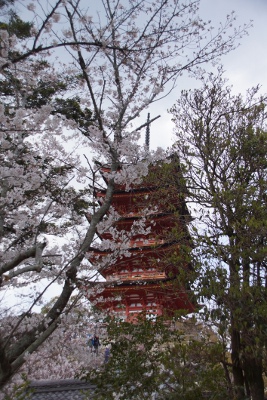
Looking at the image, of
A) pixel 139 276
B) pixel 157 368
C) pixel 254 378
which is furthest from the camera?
pixel 139 276

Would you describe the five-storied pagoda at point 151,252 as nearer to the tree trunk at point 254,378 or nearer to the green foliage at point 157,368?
the green foliage at point 157,368

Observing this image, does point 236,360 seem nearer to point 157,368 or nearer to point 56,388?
point 157,368

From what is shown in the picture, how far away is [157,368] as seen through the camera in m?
4.85

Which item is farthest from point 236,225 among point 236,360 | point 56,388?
point 56,388

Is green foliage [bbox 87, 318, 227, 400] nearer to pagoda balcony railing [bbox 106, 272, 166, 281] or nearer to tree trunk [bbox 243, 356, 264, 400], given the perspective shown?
tree trunk [bbox 243, 356, 264, 400]

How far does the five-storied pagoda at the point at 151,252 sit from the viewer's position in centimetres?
597

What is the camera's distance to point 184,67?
456 centimetres

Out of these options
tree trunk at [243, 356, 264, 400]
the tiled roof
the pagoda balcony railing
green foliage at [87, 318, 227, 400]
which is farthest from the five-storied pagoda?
the tiled roof

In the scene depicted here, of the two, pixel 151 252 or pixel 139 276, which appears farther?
pixel 139 276

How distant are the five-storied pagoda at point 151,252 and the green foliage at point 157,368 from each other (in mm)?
587

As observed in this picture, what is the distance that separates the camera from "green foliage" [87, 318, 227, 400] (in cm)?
454

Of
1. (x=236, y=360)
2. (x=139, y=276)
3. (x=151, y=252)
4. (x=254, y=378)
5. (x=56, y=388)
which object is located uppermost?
(x=151, y=252)

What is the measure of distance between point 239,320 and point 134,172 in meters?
2.18

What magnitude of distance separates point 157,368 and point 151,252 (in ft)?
25.8
